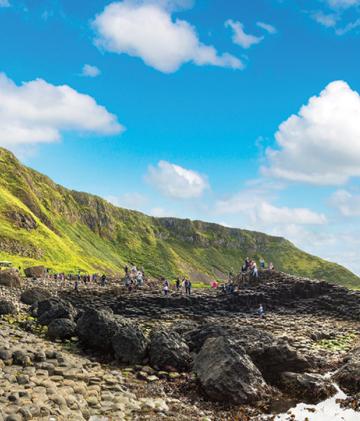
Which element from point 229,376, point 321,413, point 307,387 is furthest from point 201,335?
point 321,413

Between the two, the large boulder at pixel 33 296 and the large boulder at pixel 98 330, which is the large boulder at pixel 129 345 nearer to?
the large boulder at pixel 98 330

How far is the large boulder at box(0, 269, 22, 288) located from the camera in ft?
214

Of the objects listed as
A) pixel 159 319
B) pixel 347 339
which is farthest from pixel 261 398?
pixel 159 319

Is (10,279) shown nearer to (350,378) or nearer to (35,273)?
(35,273)

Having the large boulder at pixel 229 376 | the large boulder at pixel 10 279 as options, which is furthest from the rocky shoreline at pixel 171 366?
the large boulder at pixel 10 279

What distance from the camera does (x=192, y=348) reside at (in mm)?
29922

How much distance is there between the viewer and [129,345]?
28.0 metres

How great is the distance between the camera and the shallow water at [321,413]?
62.3 ft

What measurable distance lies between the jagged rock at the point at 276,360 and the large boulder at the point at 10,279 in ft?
164

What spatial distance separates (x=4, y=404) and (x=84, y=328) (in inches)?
558

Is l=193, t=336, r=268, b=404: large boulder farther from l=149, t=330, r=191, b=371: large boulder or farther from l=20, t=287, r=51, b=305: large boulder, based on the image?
l=20, t=287, r=51, b=305: large boulder

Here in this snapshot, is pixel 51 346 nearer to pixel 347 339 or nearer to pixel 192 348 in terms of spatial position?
pixel 192 348

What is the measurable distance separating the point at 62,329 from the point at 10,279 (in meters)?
36.8

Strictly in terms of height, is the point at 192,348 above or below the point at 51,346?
above
